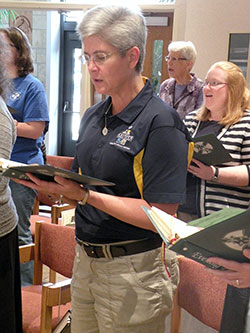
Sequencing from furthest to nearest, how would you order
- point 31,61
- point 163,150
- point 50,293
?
1. point 31,61
2. point 50,293
3. point 163,150

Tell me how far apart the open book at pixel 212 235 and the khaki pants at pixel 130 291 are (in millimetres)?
413

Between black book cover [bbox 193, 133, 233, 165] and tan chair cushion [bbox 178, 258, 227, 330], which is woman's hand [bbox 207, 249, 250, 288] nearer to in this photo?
tan chair cushion [bbox 178, 258, 227, 330]

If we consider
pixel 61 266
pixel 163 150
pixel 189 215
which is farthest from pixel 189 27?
pixel 163 150

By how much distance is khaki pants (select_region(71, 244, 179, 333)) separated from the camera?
1511mm

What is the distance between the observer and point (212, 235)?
101 centimetres

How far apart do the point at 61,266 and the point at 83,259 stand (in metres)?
0.62

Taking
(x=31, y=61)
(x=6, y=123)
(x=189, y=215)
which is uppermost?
(x=31, y=61)

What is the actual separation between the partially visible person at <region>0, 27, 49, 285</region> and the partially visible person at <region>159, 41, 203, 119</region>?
130 centimetres

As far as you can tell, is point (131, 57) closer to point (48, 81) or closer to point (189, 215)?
point (189, 215)

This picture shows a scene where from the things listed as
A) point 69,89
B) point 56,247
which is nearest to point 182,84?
point 56,247

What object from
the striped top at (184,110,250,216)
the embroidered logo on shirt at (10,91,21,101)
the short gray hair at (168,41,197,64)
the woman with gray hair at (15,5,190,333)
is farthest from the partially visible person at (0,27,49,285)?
the short gray hair at (168,41,197,64)

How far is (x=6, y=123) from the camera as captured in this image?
1.73 metres

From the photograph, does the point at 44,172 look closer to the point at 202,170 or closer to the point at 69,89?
the point at 202,170

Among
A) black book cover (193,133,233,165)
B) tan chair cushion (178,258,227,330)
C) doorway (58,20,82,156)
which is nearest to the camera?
tan chair cushion (178,258,227,330)
